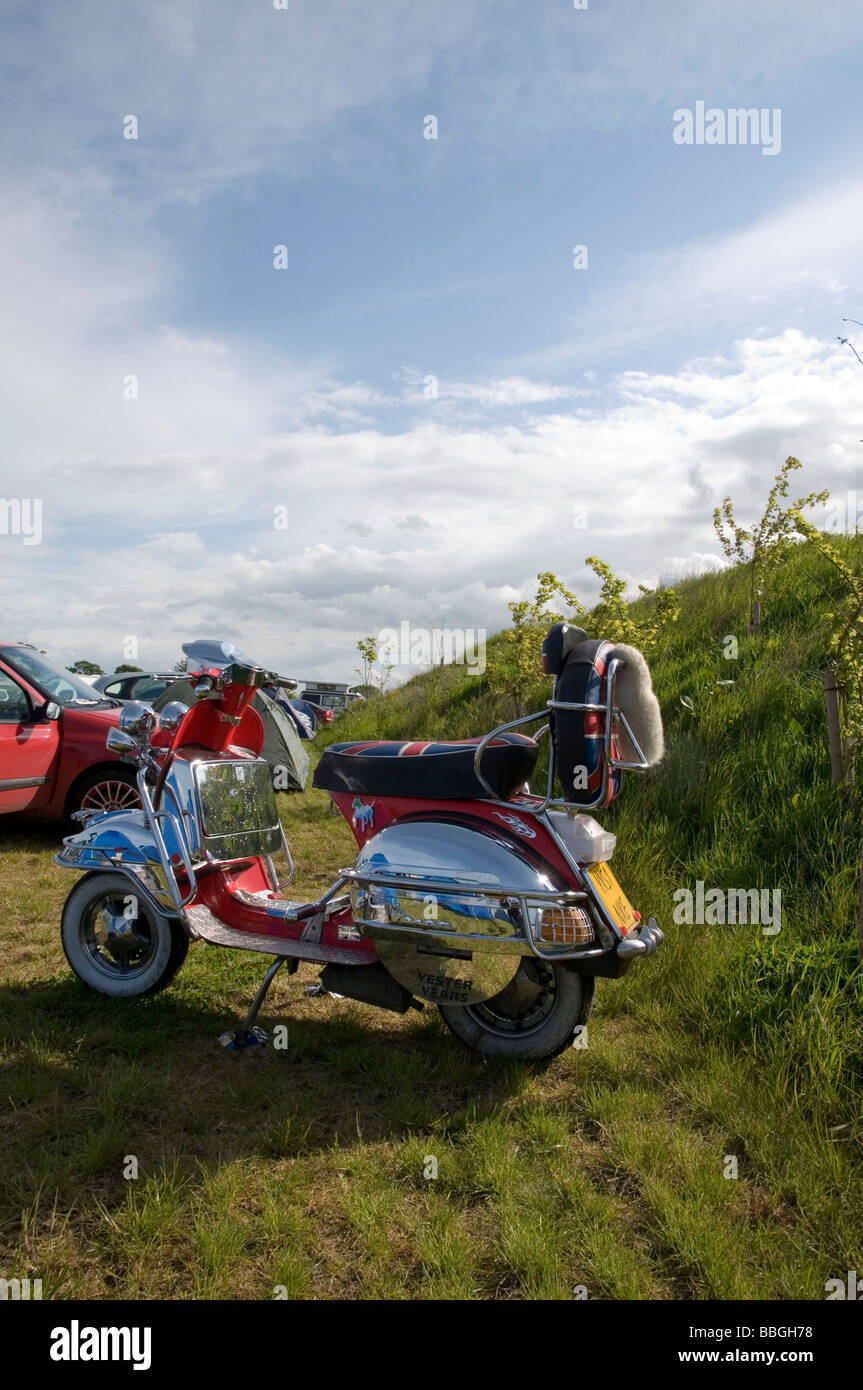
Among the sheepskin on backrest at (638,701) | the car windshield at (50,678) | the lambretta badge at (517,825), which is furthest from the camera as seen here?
the car windshield at (50,678)

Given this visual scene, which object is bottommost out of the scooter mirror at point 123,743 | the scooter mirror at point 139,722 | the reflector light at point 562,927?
the reflector light at point 562,927

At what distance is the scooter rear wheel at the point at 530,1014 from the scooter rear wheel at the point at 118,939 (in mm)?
1386

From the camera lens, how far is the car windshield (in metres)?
7.54

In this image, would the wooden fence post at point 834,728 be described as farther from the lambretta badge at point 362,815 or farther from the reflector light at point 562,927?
the lambretta badge at point 362,815

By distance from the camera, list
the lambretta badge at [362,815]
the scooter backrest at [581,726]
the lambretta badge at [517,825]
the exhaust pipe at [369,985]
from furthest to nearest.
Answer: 1. the lambretta badge at [362,815]
2. the exhaust pipe at [369,985]
3. the lambretta badge at [517,825]
4. the scooter backrest at [581,726]

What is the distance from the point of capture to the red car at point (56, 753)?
724 cm

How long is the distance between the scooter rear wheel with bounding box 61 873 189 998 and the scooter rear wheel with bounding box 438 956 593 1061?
4.55ft

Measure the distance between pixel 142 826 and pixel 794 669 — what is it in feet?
17.3

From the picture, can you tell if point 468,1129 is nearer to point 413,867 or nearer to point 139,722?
point 413,867
